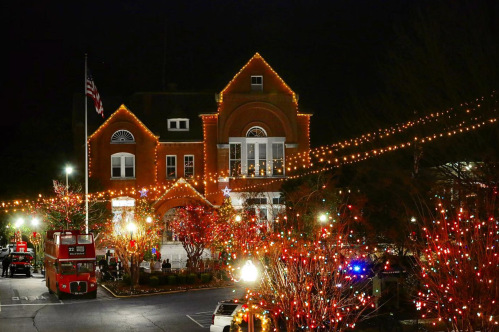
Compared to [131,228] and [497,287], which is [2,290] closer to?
[131,228]

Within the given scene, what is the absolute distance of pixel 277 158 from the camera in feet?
192

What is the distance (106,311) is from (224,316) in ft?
35.4

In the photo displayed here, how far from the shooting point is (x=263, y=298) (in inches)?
807

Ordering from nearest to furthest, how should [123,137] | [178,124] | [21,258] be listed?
[21,258], [123,137], [178,124]

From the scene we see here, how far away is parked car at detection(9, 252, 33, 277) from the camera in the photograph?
53531mm

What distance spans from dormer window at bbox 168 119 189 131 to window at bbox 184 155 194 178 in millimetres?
2340

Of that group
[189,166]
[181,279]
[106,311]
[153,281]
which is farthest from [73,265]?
[189,166]

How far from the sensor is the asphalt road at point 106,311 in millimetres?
30391

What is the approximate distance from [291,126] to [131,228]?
20082 millimetres

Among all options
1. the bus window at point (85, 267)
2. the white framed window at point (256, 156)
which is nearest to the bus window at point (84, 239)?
the bus window at point (85, 267)

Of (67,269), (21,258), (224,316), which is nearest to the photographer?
(224,316)

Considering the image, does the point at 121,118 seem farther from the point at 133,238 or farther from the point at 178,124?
the point at 133,238

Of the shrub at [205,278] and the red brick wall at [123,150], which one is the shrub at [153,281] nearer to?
the shrub at [205,278]

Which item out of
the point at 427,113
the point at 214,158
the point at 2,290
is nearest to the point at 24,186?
the point at 214,158
